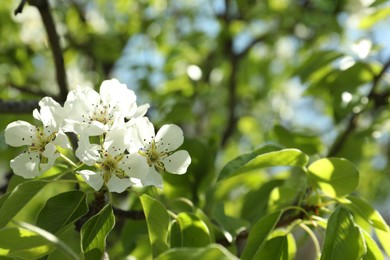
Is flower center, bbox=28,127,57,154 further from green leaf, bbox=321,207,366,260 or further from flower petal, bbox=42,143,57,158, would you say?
green leaf, bbox=321,207,366,260

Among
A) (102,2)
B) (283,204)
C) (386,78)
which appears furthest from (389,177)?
(102,2)

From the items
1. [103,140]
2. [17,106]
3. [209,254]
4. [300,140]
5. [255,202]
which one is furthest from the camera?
[300,140]

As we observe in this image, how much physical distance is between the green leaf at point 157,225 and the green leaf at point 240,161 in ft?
0.51

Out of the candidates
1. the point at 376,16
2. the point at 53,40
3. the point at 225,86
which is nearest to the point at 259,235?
the point at 53,40

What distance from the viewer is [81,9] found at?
3.44 meters

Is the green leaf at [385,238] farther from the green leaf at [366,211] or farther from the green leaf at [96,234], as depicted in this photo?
the green leaf at [96,234]

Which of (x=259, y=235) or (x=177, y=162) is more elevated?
(x=177, y=162)

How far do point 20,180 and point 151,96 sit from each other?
1329mm

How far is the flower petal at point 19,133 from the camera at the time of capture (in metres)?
1.23

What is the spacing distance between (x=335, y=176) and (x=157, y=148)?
0.40m

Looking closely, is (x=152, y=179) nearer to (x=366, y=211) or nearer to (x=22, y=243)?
(x=22, y=243)

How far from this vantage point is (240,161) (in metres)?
1.26

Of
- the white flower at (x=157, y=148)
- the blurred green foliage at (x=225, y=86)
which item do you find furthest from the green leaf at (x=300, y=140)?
the white flower at (x=157, y=148)

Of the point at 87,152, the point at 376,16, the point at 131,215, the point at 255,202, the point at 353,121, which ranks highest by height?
the point at 376,16
